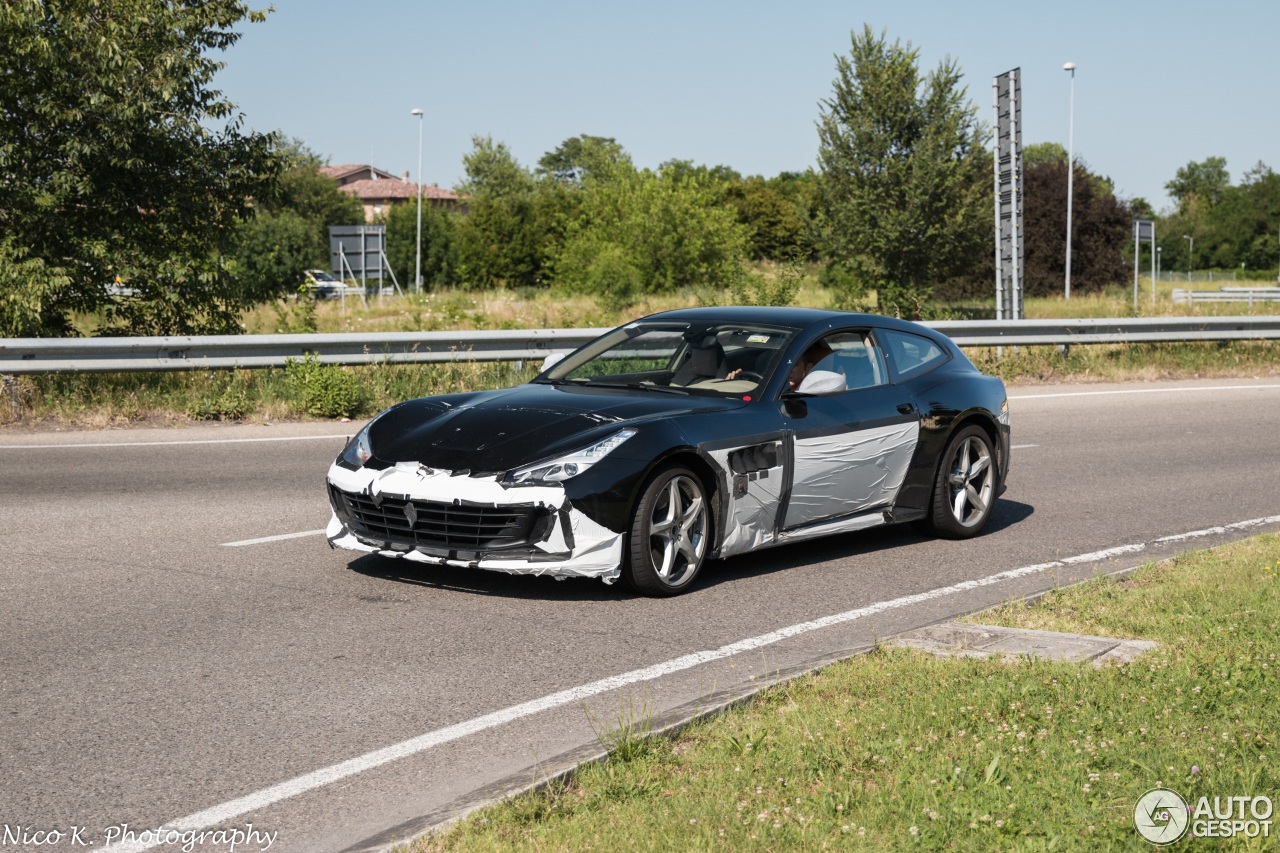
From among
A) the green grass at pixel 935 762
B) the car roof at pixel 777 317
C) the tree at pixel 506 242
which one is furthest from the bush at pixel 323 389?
the tree at pixel 506 242

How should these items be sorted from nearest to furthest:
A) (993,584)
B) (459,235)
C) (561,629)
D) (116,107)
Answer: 1. (561,629)
2. (993,584)
3. (116,107)
4. (459,235)

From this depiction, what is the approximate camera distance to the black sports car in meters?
6.58

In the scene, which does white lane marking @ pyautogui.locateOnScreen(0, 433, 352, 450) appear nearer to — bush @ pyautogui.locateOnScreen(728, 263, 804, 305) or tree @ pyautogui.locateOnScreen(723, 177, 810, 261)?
bush @ pyautogui.locateOnScreen(728, 263, 804, 305)

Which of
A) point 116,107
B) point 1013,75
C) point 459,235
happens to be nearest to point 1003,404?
point 116,107

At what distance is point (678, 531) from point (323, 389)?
27.3 feet

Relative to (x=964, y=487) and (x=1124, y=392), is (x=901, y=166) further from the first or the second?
(x=964, y=487)

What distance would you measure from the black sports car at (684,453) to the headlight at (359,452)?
1cm

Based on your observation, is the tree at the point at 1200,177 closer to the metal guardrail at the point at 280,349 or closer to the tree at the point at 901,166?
the tree at the point at 901,166

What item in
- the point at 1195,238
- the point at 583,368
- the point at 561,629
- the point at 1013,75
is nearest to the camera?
the point at 561,629

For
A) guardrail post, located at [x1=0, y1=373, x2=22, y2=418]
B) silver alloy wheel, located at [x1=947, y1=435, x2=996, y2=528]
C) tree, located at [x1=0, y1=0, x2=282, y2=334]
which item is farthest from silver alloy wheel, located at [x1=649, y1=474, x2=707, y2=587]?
tree, located at [x1=0, y1=0, x2=282, y2=334]

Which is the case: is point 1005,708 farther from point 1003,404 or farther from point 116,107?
point 116,107

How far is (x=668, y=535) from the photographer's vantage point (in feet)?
22.9

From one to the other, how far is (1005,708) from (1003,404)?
185 inches

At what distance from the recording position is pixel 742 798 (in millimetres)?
3930
